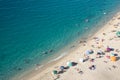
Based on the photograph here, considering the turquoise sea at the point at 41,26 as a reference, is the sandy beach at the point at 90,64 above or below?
below

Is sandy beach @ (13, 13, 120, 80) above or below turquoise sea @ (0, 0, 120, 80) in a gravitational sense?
below

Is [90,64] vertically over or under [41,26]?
under

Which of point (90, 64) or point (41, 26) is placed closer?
point (90, 64)

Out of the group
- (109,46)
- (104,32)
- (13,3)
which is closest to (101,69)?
(109,46)

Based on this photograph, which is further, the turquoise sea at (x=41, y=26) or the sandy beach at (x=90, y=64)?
the turquoise sea at (x=41, y=26)
